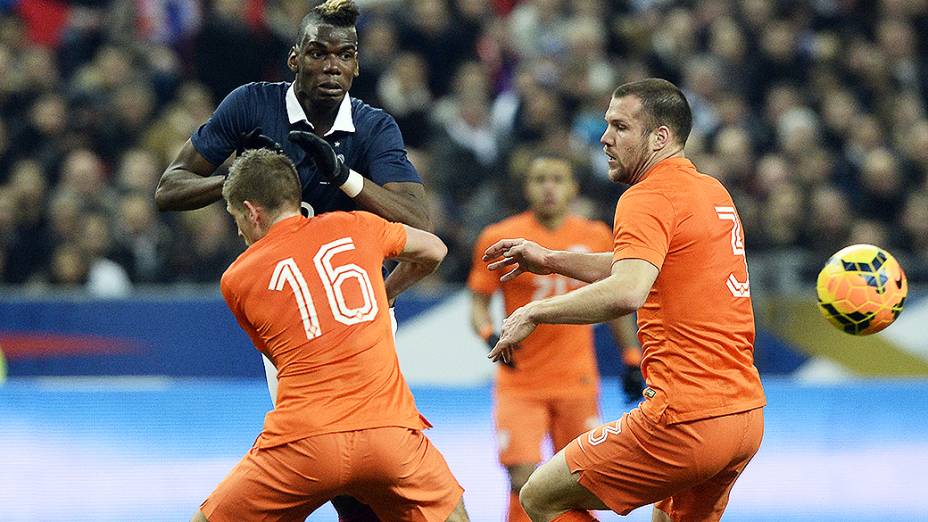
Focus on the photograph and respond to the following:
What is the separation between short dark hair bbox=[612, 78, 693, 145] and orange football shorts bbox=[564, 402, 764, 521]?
1.07 metres

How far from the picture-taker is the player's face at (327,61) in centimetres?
546

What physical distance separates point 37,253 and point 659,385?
7.23 metres

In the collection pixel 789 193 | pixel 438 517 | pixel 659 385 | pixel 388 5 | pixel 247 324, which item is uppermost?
pixel 388 5

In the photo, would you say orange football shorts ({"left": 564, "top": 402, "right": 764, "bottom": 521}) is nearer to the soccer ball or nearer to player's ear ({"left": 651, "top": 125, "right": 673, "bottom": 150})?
the soccer ball

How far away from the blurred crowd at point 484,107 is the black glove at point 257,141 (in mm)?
5178

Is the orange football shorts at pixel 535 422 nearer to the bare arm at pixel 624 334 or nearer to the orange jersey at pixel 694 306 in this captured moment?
the bare arm at pixel 624 334

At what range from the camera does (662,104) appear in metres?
5.16

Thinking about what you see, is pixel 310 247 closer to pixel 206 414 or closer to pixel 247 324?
pixel 247 324

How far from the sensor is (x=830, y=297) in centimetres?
565

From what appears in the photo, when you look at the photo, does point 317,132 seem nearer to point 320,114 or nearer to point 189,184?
point 320,114

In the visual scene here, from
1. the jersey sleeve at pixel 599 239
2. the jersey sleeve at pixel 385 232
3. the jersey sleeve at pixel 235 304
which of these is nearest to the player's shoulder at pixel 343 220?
the jersey sleeve at pixel 385 232

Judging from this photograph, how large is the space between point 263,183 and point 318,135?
71cm

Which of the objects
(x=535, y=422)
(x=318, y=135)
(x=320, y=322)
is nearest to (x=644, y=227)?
(x=320, y=322)

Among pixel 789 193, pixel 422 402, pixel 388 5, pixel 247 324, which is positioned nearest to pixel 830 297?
pixel 247 324
